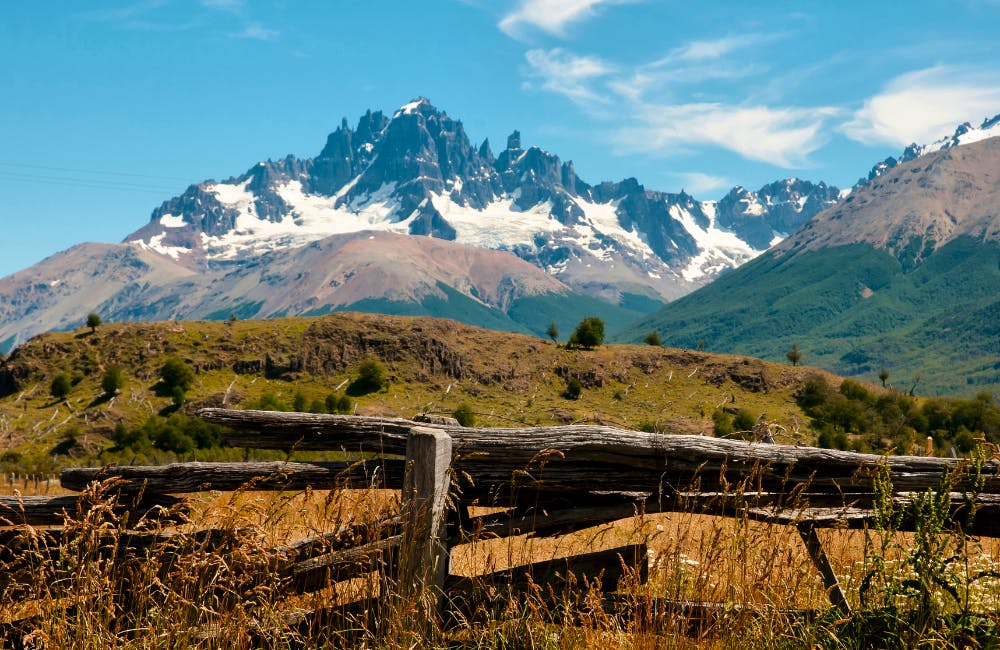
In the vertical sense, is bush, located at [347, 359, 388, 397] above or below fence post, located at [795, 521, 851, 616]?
below

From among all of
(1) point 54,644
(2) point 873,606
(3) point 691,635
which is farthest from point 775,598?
(1) point 54,644

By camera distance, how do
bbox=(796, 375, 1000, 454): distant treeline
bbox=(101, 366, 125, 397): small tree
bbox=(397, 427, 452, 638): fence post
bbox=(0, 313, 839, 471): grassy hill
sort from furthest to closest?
1. bbox=(101, 366, 125, 397): small tree
2. bbox=(0, 313, 839, 471): grassy hill
3. bbox=(796, 375, 1000, 454): distant treeline
4. bbox=(397, 427, 452, 638): fence post

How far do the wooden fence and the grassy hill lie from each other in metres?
54.3

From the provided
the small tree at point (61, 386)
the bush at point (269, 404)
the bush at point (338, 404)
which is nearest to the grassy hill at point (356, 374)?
the bush at point (269, 404)

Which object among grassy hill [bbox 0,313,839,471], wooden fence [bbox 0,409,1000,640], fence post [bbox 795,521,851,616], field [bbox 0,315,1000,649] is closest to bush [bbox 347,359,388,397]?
field [bbox 0,315,1000,649]

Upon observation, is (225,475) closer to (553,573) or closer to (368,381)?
(553,573)

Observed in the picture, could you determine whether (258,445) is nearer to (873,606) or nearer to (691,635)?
(691,635)

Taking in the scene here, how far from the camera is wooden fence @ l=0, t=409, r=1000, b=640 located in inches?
251

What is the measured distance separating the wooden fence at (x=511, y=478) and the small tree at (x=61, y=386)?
7338 cm

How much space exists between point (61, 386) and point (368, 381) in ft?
93.6

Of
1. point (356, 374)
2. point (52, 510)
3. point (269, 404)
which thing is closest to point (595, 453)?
point (52, 510)

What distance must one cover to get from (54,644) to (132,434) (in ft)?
199

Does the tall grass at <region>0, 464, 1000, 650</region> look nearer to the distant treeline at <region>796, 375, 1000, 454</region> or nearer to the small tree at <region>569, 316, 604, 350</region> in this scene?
the distant treeline at <region>796, 375, 1000, 454</region>

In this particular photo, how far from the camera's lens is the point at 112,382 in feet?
228
